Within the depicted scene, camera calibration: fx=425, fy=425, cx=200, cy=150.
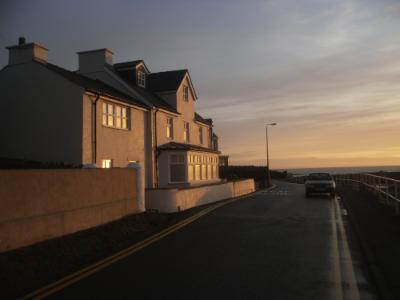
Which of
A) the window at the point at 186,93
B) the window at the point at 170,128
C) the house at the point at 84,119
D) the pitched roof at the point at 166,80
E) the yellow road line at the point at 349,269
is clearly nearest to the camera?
the yellow road line at the point at 349,269

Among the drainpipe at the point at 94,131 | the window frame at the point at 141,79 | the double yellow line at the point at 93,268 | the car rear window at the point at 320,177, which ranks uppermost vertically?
the window frame at the point at 141,79

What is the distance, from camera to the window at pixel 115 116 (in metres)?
21.9

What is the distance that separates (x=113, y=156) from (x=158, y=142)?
6.14 m

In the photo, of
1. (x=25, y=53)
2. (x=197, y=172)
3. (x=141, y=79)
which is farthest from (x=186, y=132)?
(x=25, y=53)

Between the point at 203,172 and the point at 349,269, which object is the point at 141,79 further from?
the point at 349,269

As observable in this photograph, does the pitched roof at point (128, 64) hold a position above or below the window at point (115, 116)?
above

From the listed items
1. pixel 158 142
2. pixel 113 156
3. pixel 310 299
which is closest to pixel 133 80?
pixel 158 142

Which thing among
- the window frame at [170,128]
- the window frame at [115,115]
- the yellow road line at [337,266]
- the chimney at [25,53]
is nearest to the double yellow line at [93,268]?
the yellow road line at [337,266]

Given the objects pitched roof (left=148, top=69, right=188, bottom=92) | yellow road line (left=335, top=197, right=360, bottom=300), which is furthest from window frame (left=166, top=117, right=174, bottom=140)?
yellow road line (left=335, top=197, right=360, bottom=300)

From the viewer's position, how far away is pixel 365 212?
16.4m

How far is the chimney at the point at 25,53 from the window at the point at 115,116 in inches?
176

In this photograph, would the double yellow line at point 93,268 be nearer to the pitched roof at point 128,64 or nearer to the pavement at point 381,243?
the pavement at point 381,243

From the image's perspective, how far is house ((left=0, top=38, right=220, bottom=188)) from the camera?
66.3ft

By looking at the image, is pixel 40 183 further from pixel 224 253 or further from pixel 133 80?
pixel 133 80
